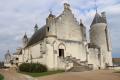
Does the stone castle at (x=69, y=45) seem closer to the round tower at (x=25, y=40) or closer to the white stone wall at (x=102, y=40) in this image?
the white stone wall at (x=102, y=40)

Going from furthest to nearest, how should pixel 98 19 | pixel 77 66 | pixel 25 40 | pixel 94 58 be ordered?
pixel 25 40
pixel 98 19
pixel 94 58
pixel 77 66

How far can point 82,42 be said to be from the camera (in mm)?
44094

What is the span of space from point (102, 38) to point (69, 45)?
10.0 metres

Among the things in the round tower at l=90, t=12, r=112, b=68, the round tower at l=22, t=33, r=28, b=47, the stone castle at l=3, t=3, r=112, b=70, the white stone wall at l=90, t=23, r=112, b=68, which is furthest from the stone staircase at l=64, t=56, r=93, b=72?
the round tower at l=22, t=33, r=28, b=47

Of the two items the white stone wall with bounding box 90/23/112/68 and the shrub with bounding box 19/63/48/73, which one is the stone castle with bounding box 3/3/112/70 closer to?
the white stone wall with bounding box 90/23/112/68

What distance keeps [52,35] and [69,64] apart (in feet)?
20.5

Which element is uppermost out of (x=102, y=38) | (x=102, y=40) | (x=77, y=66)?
(x=102, y=38)

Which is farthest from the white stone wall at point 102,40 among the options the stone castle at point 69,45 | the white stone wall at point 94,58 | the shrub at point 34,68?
the shrub at point 34,68

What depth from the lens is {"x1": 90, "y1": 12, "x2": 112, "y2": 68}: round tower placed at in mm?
48062

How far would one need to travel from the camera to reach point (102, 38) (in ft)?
159

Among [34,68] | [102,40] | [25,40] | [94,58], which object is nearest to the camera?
[34,68]

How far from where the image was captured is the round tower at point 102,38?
1892 inches

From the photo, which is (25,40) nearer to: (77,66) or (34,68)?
(34,68)

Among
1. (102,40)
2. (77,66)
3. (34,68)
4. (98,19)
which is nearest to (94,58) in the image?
(102,40)
